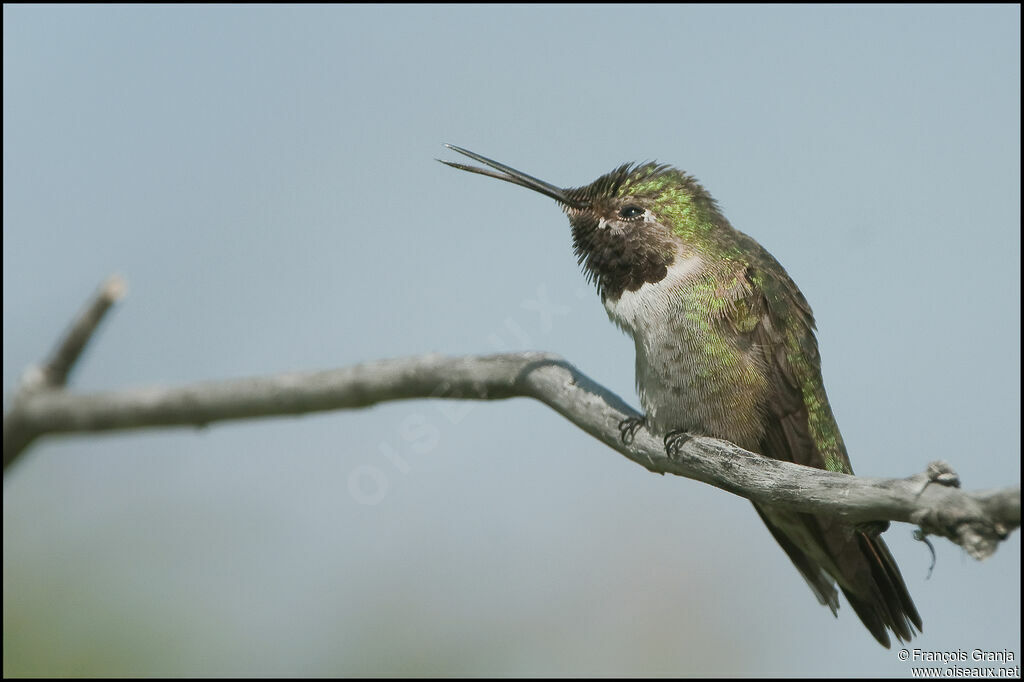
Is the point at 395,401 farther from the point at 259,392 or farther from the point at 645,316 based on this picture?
the point at 645,316

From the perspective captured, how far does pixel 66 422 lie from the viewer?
17.7ft

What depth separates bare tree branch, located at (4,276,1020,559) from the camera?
3.17 metres

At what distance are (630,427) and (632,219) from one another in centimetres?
157

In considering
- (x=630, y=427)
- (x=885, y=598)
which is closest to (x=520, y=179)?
(x=630, y=427)

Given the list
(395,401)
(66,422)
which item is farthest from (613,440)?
(66,422)

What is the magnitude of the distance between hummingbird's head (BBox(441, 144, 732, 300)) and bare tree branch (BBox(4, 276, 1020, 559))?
3.59 feet

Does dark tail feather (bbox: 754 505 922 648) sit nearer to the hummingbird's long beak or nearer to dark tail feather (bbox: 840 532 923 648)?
dark tail feather (bbox: 840 532 923 648)

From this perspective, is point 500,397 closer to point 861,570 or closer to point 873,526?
point 873,526

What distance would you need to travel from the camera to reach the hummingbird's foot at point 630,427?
181 inches

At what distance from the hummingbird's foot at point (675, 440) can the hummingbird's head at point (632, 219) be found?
0.98 m

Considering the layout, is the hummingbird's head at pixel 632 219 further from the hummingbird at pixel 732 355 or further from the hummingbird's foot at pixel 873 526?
the hummingbird's foot at pixel 873 526

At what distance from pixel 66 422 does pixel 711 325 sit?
3.71 m

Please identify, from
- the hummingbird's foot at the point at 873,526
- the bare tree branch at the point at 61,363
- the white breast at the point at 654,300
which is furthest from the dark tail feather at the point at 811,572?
the bare tree branch at the point at 61,363

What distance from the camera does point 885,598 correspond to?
16.7 ft
